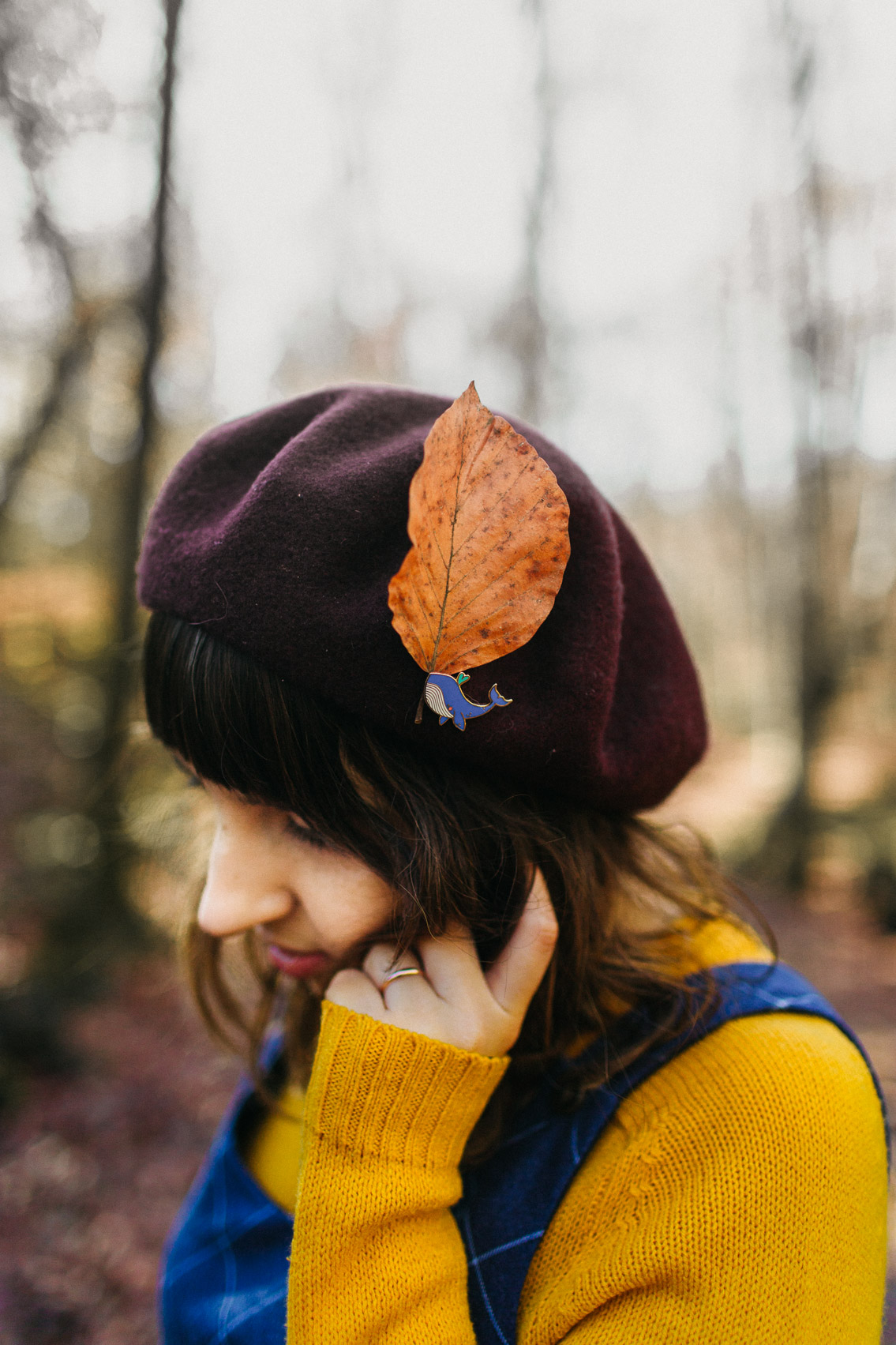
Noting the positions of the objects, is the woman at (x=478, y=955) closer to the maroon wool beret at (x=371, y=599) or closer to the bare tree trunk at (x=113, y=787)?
the maroon wool beret at (x=371, y=599)

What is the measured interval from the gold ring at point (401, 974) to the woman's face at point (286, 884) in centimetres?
7

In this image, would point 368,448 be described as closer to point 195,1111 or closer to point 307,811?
point 307,811

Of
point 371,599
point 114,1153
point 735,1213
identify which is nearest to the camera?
point 735,1213

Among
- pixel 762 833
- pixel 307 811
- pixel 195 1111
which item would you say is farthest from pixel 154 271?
pixel 762 833

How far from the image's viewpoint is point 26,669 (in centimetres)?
818

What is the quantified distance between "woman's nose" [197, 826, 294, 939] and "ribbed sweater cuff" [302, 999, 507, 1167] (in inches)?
9.1

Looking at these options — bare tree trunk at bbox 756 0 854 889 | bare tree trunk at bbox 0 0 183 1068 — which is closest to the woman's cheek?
bare tree trunk at bbox 0 0 183 1068

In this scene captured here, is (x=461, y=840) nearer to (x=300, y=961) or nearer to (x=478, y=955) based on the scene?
(x=478, y=955)

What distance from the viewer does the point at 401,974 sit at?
3.76 ft

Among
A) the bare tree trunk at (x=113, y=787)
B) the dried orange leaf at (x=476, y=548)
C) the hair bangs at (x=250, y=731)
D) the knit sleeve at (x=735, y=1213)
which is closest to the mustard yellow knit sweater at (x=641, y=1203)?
the knit sleeve at (x=735, y=1213)

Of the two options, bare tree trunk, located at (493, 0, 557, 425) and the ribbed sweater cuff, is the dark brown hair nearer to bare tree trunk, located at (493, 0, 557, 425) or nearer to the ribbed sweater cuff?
the ribbed sweater cuff

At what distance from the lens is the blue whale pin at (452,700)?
3.18 ft

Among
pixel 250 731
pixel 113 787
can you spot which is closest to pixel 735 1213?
pixel 250 731

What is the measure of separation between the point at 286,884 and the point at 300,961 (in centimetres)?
19
